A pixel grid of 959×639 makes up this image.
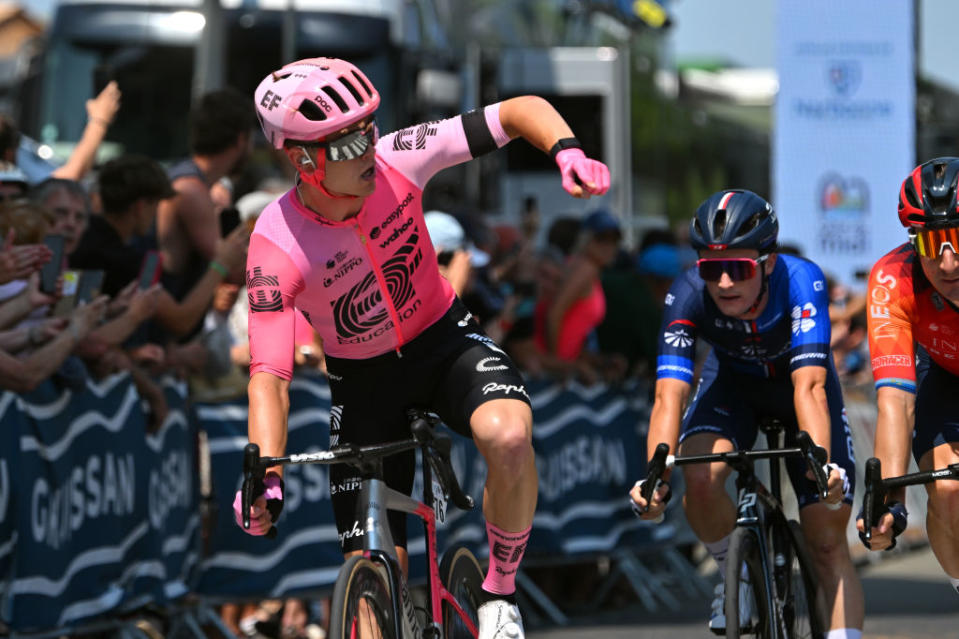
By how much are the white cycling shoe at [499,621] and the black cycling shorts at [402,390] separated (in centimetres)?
37

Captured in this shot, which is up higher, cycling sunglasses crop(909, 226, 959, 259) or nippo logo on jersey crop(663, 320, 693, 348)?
cycling sunglasses crop(909, 226, 959, 259)

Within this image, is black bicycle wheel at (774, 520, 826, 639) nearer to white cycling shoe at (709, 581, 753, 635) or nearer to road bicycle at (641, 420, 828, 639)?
road bicycle at (641, 420, 828, 639)

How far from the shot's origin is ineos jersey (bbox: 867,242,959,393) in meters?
6.11

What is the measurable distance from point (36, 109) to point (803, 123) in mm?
7302

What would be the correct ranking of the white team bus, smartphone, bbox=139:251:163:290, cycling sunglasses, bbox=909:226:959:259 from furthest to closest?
1. the white team bus
2. smartphone, bbox=139:251:163:290
3. cycling sunglasses, bbox=909:226:959:259

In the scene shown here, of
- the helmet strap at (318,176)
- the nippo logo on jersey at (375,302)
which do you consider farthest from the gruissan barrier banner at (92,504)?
the helmet strap at (318,176)

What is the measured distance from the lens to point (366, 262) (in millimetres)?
5711

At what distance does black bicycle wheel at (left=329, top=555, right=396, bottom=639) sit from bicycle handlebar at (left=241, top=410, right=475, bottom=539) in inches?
12.4

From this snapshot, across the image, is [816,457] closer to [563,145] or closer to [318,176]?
[563,145]

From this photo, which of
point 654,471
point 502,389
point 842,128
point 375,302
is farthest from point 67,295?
→ point 842,128

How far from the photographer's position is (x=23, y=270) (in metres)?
7.17

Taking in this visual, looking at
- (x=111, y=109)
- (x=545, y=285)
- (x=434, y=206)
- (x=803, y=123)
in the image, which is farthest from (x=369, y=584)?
(x=803, y=123)

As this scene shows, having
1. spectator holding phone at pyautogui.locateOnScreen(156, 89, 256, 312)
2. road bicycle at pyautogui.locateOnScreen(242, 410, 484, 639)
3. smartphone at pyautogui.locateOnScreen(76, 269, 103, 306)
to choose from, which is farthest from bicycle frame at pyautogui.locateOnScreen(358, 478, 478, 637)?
spectator holding phone at pyautogui.locateOnScreen(156, 89, 256, 312)

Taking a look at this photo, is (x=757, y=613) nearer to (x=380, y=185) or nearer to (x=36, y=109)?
(x=380, y=185)
